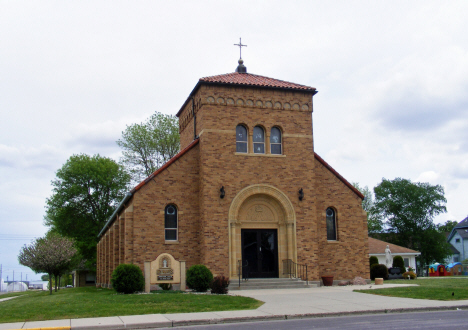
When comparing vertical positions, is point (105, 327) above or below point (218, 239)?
below

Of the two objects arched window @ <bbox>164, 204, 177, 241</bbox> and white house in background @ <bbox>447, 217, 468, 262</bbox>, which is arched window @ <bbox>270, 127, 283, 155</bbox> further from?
white house in background @ <bbox>447, 217, 468, 262</bbox>

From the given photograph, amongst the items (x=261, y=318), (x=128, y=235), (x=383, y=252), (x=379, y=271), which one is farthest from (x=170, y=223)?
(x=383, y=252)

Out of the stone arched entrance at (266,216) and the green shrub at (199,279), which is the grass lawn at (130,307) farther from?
the stone arched entrance at (266,216)

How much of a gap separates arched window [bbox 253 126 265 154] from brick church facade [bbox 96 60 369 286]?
0.17 ft

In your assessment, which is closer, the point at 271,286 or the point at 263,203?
the point at 271,286

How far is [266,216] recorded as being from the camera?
78.9ft

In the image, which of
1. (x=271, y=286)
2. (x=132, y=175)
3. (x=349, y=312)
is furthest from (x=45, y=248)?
(x=132, y=175)

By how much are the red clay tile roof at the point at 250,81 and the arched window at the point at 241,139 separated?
2.26 m

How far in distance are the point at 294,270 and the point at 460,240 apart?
224 ft

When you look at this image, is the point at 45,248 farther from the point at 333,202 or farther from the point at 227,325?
the point at 227,325

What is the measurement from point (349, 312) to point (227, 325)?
3.54 meters

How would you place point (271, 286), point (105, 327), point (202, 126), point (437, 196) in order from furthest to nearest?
point (437, 196)
point (202, 126)
point (271, 286)
point (105, 327)

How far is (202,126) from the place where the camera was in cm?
2359

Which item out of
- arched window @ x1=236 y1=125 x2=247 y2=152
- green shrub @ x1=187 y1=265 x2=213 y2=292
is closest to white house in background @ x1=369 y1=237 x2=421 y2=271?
arched window @ x1=236 y1=125 x2=247 y2=152
